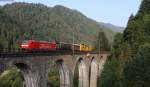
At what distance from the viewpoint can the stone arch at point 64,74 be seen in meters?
43.2

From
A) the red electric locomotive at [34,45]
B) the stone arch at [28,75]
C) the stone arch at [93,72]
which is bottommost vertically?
the stone arch at [93,72]

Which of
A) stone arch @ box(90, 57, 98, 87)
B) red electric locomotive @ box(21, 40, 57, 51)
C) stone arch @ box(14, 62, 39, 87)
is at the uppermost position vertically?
red electric locomotive @ box(21, 40, 57, 51)

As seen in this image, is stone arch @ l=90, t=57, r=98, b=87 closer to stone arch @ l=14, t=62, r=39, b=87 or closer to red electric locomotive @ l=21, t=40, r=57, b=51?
red electric locomotive @ l=21, t=40, r=57, b=51

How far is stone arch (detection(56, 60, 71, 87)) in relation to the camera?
43231 mm

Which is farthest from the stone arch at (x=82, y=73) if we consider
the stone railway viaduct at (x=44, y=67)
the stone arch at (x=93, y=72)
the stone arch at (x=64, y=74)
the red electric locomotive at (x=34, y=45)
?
the red electric locomotive at (x=34, y=45)

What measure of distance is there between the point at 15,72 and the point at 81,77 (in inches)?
1252

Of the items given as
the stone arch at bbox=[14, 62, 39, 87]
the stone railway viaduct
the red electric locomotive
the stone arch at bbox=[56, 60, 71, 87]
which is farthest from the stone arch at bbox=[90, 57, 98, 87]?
the stone arch at bbox=[14, 62, 39, 87]

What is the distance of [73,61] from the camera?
48.3m

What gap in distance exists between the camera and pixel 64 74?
45531mm

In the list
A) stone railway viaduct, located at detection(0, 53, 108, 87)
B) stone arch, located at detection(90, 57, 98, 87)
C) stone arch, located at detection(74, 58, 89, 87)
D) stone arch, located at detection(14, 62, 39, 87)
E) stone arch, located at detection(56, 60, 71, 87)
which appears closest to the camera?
stone railway viaduct, located at detection(0, 53, 108, 87)

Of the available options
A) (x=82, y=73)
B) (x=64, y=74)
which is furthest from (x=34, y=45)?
(x=82, y=73)

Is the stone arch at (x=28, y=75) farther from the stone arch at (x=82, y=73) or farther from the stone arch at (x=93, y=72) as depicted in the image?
the stone arch at (x=93, y=72)

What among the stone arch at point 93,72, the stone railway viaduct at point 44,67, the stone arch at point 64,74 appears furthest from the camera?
the stone arch at point 93,72

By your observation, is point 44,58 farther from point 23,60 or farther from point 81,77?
point 81,77
